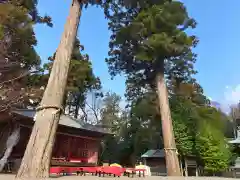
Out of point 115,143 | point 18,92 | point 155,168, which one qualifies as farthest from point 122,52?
point 115,143

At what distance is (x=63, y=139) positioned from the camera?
59.2 ft

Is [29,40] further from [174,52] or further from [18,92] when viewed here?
[174,52]

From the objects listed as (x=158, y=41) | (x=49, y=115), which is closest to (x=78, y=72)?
(x=158, y=41)

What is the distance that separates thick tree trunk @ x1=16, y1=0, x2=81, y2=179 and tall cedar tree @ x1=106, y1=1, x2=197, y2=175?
6.83 meters

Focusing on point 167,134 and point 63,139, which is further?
point 63,139

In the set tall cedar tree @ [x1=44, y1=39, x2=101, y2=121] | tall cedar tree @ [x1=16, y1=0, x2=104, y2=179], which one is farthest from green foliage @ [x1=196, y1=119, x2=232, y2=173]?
tall cedar tree @ [x1=16, y1=0, x2=104, y2=179]

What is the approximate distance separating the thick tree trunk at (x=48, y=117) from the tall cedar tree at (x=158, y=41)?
6829 mm

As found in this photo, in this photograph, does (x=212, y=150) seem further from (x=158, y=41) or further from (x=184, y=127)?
(x=158, y=41)

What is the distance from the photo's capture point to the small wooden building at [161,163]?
2052 centimetres

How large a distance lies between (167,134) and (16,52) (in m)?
8.72

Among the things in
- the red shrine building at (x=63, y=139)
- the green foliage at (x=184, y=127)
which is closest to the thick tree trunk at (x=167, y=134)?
the green foliage at (x=184, y=127)

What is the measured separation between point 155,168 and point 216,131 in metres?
6.32

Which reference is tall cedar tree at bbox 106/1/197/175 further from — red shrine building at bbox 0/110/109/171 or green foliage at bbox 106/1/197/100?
red shrine building at bbox 0/110/109/171

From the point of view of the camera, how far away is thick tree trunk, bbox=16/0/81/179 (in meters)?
6.68
